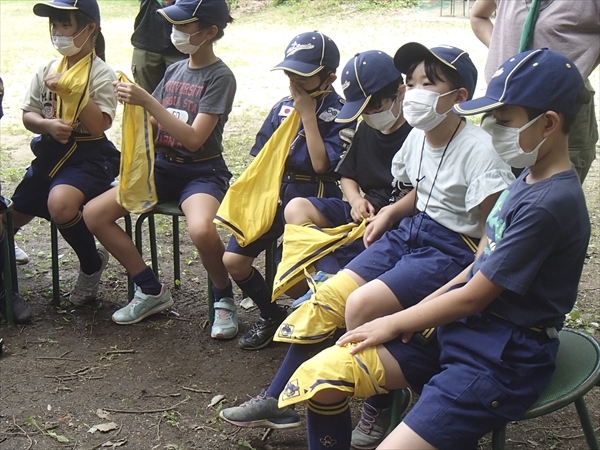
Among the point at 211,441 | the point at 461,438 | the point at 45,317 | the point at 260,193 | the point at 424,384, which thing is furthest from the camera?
the point at 45,317

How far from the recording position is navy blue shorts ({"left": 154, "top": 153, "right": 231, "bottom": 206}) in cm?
397

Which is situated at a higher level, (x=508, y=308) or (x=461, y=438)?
(x=508, y=308)

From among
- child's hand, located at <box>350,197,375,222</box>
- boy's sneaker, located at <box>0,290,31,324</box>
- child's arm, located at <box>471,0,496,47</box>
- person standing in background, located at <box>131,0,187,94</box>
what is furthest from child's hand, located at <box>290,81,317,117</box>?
person standing in background, located at <box>131,0,187,94</box>

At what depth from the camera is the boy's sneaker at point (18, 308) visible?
409cm

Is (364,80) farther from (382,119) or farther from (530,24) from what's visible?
(530,24)

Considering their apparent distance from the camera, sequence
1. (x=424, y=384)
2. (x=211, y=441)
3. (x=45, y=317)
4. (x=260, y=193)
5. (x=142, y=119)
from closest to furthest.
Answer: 1. (x=424, y=384)
2. (x=211, y=441)
3. (x=260, y=193)
4. (x=142, y=119)
5. (x=45, y=317)

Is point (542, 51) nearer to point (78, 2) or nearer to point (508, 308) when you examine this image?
point (508, 308)

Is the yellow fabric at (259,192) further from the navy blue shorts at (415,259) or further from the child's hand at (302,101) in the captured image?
the navy blue shorts at (415,259)

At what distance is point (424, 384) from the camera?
241 cm

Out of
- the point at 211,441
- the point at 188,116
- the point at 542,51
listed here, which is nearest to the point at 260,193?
the point at 188,116

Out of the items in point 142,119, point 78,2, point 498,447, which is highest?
point 78,2

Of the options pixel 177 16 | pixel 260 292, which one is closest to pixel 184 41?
pixel 177 16

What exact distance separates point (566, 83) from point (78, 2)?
265cm

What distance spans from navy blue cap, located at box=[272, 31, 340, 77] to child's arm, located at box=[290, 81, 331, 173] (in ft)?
0.27
